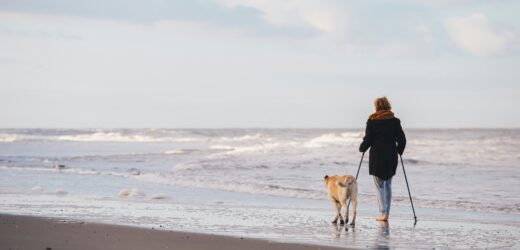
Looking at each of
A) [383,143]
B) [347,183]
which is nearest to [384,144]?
[383,143]

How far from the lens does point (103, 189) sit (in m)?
13.3

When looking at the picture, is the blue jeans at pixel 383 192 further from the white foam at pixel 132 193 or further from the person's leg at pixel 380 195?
the white foam at pixel 132 193

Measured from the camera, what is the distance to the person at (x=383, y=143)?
28.7 feet

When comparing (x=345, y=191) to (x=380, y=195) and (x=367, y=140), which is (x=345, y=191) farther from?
(x=367, y=140)

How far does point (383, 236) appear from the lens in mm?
7371

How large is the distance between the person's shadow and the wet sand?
64cm

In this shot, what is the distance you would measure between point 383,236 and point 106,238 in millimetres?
2976

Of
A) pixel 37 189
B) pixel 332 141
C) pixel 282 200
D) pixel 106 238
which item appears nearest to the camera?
pixel 106 238

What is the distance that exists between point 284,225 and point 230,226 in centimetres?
69

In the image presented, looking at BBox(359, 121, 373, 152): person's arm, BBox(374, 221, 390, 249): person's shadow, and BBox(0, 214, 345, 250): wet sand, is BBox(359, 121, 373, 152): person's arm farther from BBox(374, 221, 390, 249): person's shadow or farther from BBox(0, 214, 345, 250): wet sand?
BBox(0, 214, 345, 250): wet sand

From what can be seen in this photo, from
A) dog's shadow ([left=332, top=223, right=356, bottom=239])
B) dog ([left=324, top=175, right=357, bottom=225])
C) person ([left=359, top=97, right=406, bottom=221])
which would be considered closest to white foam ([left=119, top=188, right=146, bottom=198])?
dog ([left=324, top=175, right=357, bottom=225])

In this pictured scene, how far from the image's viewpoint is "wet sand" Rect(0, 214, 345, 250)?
245 inches

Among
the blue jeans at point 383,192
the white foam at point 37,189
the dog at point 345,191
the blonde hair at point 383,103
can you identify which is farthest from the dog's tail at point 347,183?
the white foam at point 37,189

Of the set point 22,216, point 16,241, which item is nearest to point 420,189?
point 22,216
